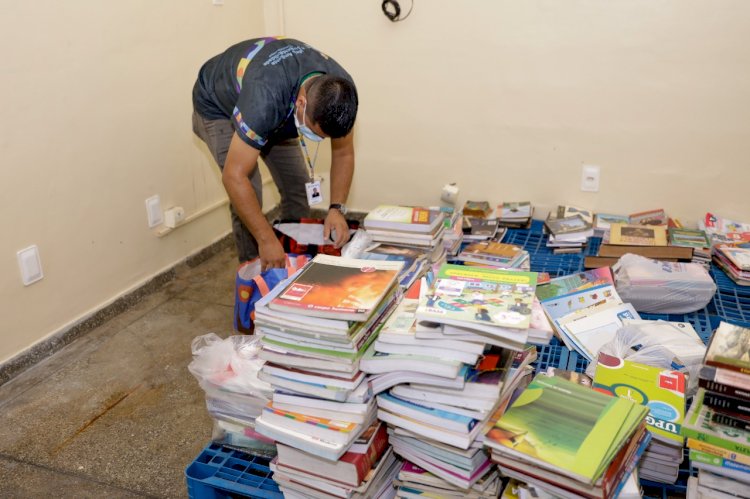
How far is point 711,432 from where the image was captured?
4.73 feet

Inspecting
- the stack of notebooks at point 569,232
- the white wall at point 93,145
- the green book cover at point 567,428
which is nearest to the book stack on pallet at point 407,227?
the stack of notebooks at point 569,232

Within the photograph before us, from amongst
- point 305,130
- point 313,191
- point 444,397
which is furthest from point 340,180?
point 444,397

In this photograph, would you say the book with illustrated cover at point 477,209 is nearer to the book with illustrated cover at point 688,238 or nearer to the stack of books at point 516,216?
the stack of books at point 516,216

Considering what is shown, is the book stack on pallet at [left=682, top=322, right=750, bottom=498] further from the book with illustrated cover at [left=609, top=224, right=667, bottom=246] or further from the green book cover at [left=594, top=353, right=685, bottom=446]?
the book with illustrated cover at [left=609, top=224, right=667, bottom=246]

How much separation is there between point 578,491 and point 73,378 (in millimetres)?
1837

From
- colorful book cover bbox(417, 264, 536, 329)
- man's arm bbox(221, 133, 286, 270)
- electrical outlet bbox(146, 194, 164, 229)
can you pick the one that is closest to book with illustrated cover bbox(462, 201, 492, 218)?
man's arm bbox(221, 133, 286, 270)

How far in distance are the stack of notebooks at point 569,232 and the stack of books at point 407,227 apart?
0.70 m

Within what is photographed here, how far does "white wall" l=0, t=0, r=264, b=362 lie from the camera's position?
2283mm

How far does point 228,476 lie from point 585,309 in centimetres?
132

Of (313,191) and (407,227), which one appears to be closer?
(407,227)

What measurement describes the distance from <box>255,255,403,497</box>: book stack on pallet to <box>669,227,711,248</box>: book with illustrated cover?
1.69 meters

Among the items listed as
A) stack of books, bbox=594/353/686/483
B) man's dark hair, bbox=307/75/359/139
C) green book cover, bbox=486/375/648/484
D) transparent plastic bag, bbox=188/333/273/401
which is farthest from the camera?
man's dark hair, bbox=307/75/359/139

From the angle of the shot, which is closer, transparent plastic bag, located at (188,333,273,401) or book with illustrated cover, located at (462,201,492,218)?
transparent plastic bag, located at (188,333,273,401)

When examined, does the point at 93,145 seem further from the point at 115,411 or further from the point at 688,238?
the point at 688,238
